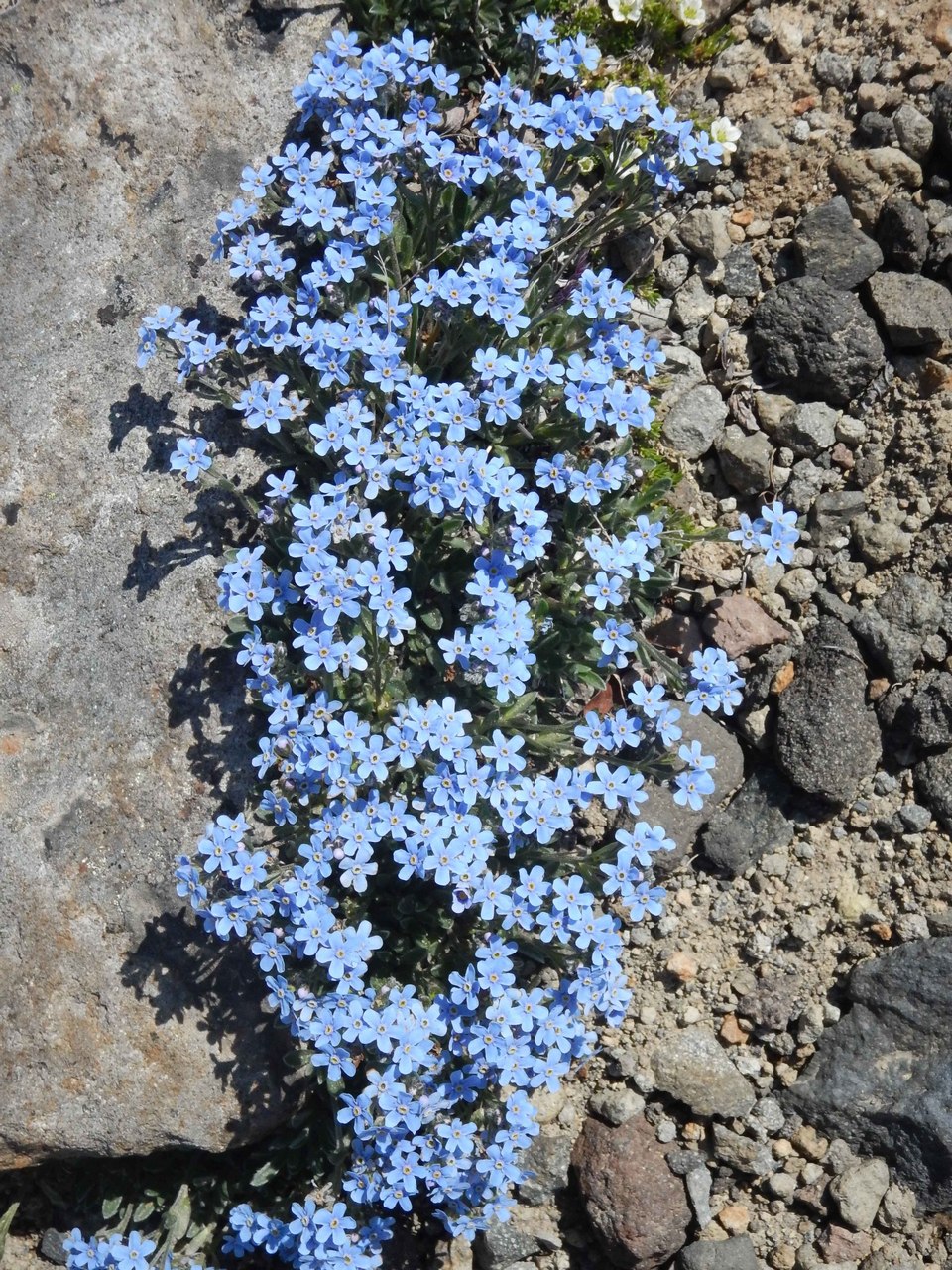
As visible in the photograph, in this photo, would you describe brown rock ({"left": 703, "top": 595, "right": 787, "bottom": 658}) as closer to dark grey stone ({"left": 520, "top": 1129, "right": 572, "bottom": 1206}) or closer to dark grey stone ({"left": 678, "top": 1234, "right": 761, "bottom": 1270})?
dark grey stone ({"left": 520, "top": 1129, "right": 572, "bottom": 1206})

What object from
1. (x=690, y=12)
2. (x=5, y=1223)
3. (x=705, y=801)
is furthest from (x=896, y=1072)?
(x=690, y=12)

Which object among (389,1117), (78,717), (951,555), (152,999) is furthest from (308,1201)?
(951,555)

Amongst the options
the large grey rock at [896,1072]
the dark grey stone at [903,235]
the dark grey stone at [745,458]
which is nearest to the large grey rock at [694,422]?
the dark grey stone at [745,458]

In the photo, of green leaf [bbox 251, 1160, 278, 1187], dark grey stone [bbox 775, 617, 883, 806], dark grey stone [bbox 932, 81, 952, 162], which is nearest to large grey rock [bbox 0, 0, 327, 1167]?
green leaf [bbox 251, 1160, 278, 1187]

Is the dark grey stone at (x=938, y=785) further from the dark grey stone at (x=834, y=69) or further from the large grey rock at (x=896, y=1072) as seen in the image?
the dark grey stone at (x=834, y=69)

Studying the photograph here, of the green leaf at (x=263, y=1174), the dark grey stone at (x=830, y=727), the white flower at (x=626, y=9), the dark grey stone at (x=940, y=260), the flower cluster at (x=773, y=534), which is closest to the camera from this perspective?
the flower cluster at (x=773, y=534)

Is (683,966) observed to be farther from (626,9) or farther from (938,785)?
(626,9)

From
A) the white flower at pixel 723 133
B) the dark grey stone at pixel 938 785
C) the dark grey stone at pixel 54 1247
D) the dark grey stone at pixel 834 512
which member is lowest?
the dark grey stone at pixel 54 1247
